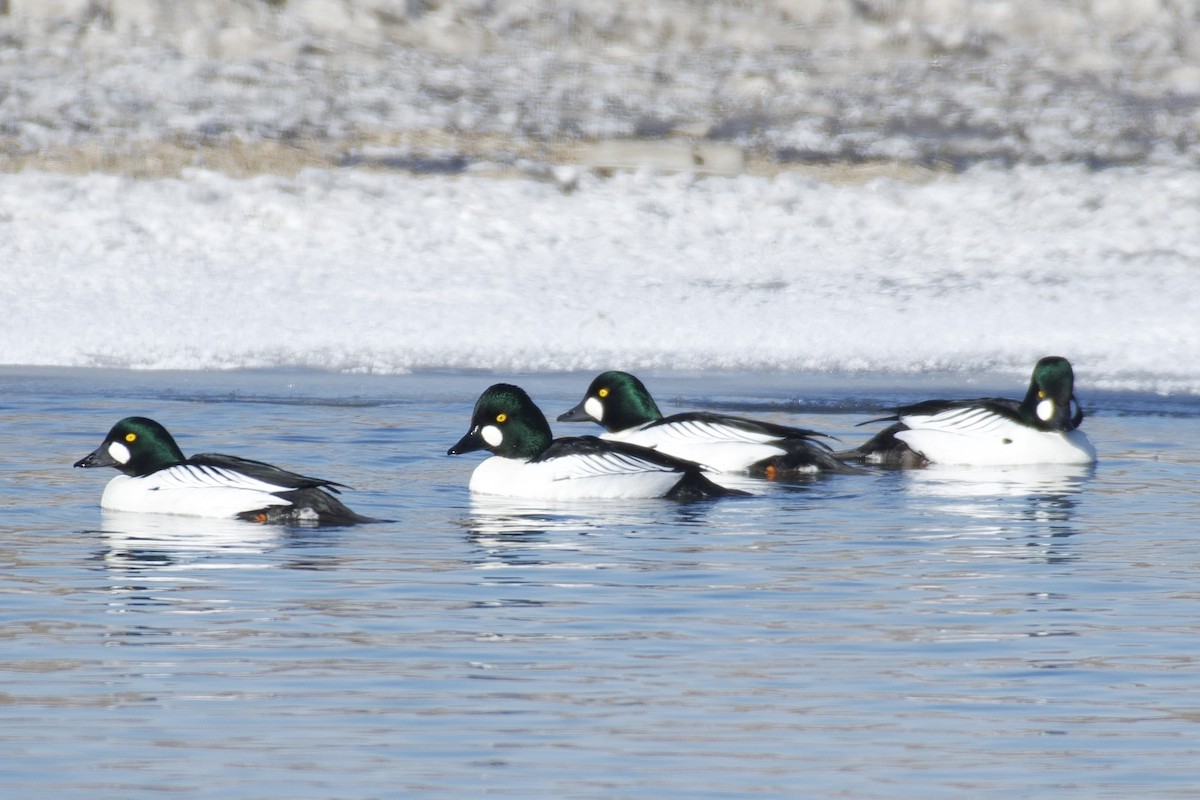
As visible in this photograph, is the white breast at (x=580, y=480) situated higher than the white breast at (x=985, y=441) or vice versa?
the white breast at (x=985, y=441)

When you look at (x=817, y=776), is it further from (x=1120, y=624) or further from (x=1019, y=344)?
(x=1019, y=344)

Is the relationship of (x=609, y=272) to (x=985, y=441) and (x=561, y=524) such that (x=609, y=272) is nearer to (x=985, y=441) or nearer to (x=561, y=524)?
(x=985, y=441)

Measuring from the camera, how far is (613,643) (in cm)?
622

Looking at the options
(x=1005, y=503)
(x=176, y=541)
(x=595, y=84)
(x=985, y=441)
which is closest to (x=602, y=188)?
(x=595, y=84)

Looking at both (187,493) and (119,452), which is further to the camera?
(119,452)

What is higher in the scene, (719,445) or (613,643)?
(719,445)

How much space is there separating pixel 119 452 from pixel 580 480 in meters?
2.22

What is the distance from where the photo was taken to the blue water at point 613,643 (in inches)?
189

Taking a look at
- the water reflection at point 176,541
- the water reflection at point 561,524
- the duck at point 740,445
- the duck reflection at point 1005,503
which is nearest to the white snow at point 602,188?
the duck reflection at point 1005,503

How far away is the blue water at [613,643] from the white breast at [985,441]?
1.43ft

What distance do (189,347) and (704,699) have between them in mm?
10032

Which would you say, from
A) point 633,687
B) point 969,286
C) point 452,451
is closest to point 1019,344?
point 969,286

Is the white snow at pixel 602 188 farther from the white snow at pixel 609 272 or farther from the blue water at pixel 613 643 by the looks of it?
the blue water at pixel 613 643

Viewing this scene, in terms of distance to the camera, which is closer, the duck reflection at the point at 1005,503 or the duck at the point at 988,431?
the duck reflection at the point at 1005,503
